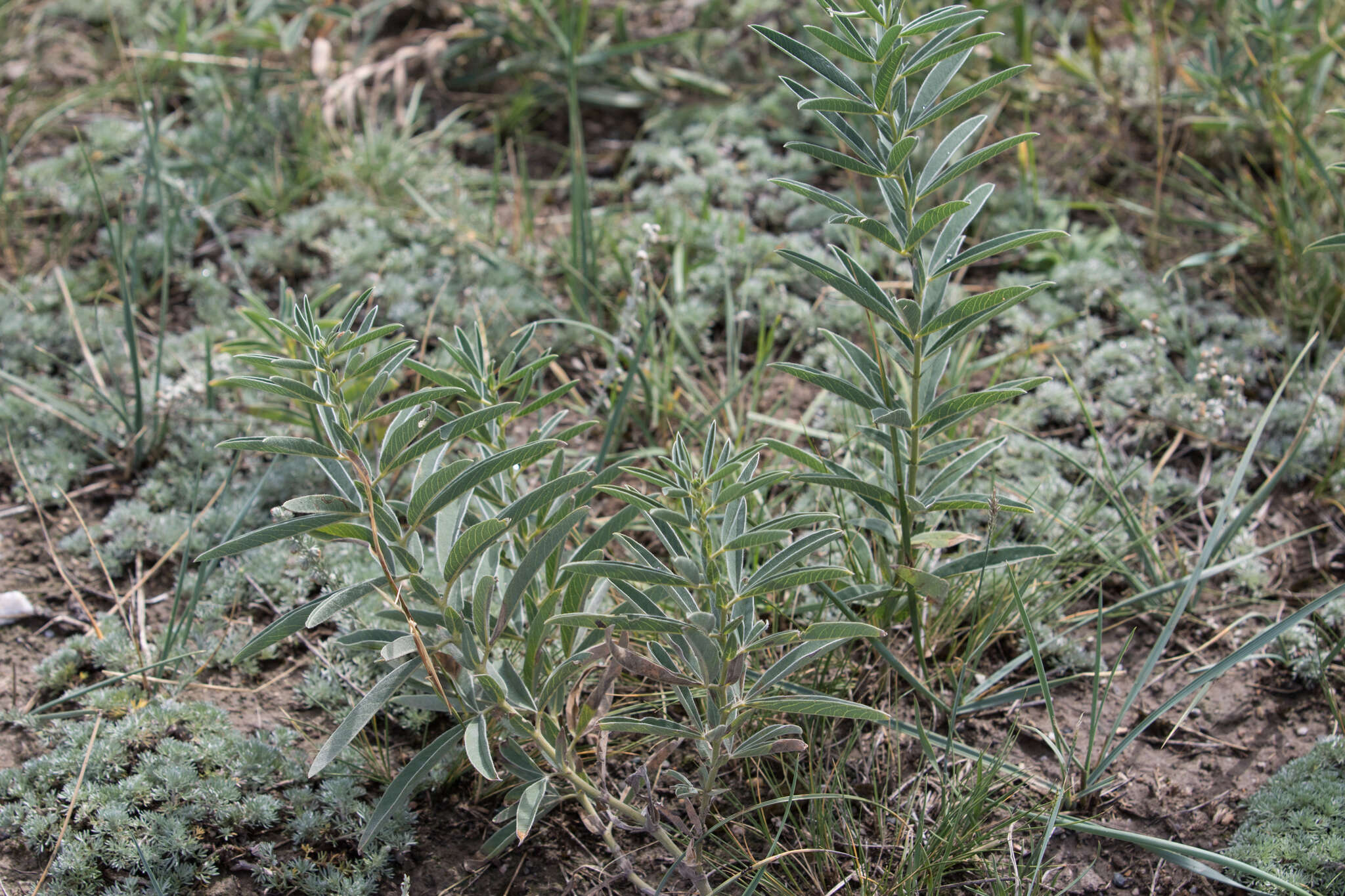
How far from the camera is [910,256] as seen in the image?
1941 millimetres

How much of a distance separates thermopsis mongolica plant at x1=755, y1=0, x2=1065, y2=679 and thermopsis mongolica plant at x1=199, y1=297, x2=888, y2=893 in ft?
1.04

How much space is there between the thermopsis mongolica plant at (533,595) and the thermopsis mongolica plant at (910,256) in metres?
0.32

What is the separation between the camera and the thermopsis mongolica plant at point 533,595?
1.72 m

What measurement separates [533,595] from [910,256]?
106 cm

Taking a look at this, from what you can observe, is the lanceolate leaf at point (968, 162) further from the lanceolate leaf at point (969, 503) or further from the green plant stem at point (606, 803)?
the green plant stem at point (606, 803)

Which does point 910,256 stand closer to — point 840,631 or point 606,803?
point 840,631

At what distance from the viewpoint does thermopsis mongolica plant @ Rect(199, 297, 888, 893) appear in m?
1.72

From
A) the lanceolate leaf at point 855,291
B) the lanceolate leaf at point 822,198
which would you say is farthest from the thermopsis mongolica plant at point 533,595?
the lanceolate leaf at point 822,198

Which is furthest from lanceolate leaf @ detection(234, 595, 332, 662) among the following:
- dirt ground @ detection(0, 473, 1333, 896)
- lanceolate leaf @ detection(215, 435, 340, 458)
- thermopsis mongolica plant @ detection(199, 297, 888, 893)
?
dirt ground @ detection(0, 473, 1333, 896)

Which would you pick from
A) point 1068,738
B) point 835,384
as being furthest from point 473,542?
point 1068,738

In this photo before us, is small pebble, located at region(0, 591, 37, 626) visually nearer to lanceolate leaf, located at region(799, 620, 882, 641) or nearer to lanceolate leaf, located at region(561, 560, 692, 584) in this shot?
lanceolate leaf, located at region(561, 560, 692, 584)

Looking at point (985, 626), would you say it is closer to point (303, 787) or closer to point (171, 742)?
point (303, 787)

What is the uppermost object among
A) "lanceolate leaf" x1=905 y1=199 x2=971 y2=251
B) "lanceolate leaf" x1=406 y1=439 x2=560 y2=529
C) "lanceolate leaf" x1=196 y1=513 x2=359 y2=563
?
"lanceolate leaf" x1=905 y1=199 x2=971 y2=251

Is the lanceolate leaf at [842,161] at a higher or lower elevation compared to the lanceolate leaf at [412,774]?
higher
